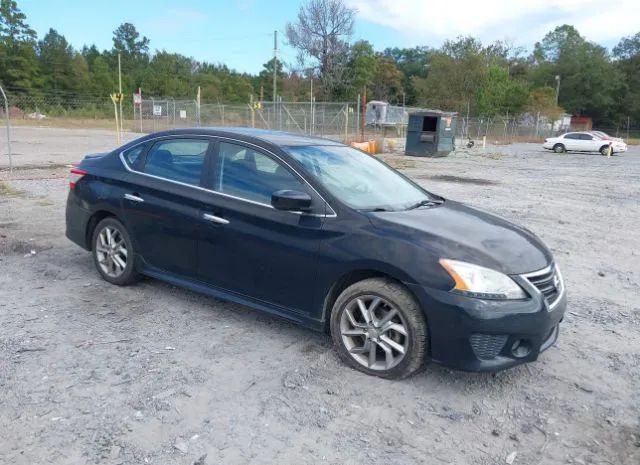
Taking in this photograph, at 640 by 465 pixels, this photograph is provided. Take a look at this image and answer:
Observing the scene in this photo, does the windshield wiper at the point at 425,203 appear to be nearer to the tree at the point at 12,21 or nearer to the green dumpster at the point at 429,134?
the green dumpster at the point at 429,134

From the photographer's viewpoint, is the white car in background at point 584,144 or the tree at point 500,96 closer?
the white car in background at point 584,144

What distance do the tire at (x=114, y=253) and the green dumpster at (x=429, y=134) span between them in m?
23.0

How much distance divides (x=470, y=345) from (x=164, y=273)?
2698 millimetres

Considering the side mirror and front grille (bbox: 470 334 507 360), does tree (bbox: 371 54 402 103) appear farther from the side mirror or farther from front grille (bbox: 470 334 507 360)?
front grille (bbox: 470 334 507 360)

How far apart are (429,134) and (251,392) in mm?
25023

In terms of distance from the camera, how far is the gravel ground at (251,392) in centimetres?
294

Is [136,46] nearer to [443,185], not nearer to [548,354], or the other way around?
[443,185]

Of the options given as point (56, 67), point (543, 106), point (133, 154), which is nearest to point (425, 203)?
point (133, 154)

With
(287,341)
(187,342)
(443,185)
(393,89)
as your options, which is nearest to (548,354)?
(287,341)

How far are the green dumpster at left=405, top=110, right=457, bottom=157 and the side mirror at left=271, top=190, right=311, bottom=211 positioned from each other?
2385 cm

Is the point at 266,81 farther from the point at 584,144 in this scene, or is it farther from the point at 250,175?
the point at 250,175

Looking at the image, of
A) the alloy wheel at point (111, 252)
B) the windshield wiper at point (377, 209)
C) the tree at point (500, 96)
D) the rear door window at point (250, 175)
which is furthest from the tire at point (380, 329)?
the tree at point (500, 96)

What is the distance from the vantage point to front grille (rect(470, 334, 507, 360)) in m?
3.39

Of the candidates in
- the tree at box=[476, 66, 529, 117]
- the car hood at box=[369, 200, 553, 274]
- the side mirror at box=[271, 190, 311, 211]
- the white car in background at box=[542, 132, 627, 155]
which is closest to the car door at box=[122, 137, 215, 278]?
the side mirror at box=[271, 190, 311, 211]
